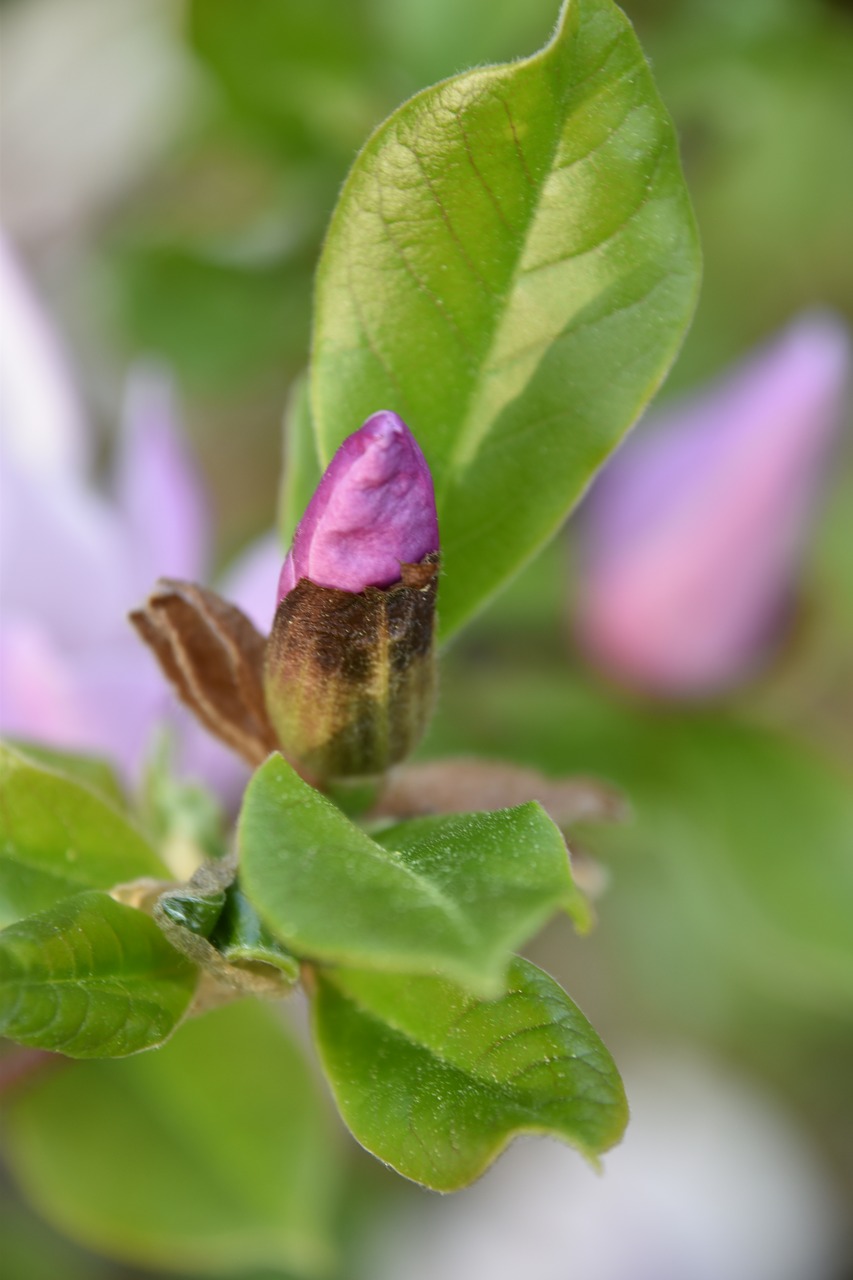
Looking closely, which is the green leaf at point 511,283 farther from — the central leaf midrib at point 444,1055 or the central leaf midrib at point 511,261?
the central leaf midrib at point 444,1055

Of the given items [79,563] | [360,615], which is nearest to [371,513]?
[360,615]

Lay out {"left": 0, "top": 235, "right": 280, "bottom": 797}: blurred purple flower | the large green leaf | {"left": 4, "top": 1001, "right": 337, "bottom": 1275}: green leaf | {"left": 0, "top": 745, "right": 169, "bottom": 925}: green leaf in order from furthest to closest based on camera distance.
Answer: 1. the large green leaf
2. {"left": 4, "top": 1001, "right": 337, "bottom": 1275}: green leaf
3. {"left": 0, "top": 235, "right": 280, "bottom": 797}: blurred purple flower
4. {"left": 0, "top": 745, "right": 169, "bottom": 925}: green leaf

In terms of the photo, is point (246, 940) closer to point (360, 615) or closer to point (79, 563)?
point (360, 615)

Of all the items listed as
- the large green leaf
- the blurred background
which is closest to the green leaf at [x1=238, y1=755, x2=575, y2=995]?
the blurred background

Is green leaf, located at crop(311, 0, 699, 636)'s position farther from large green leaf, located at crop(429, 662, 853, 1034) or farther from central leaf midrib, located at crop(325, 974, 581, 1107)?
large green leaf, located at crop(429, 662, 853, 1034)

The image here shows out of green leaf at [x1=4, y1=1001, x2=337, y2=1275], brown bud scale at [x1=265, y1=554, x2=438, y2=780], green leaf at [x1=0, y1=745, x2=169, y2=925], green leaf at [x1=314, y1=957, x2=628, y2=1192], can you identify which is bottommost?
green leaf at [x1=4, y1=1001, x2=337, y2=1275]

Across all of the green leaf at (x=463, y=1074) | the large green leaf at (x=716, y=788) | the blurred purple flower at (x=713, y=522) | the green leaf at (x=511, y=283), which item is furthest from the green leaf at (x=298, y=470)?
the large green leaf at (x=716, y=788)
